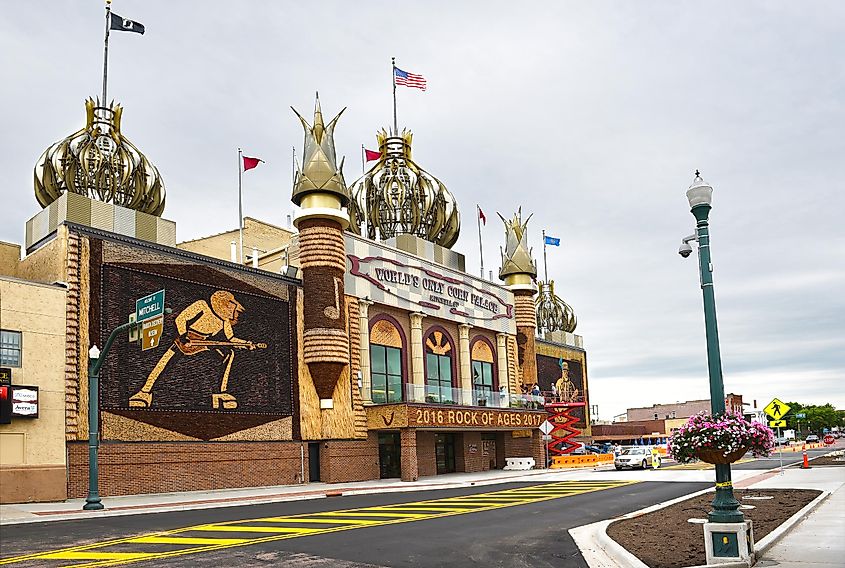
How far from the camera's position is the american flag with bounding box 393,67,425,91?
157ft

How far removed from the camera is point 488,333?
5266 centimetres

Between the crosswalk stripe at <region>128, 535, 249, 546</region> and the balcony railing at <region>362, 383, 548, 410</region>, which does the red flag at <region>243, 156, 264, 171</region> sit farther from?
the crosswalk stripe at <region>128, 535, 249, 546</region>

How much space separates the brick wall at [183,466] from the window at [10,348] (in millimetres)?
3622

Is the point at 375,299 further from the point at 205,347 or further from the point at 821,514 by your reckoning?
the point at 821,514

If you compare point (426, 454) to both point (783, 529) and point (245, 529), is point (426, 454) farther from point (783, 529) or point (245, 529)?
point (783, 529)

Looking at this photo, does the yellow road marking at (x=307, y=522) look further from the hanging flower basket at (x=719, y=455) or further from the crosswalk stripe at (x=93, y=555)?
the hanging flower basket at (x=719, y=455)

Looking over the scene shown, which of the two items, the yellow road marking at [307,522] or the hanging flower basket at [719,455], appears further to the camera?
the yellow road marking at [307,522]

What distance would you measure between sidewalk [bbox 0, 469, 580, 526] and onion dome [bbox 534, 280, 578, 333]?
32475 millimetres

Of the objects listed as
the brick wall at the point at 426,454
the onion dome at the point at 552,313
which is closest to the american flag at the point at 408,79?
the brick wall at the point at 426,454

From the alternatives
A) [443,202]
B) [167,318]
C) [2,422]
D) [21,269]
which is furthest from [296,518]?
[443,202]

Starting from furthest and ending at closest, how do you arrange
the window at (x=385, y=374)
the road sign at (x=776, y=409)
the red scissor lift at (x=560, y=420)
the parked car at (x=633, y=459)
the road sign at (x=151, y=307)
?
the red scissor lift at (x=560, y=420)
the parked car at (x=633, y=459)
the window at (x=385, y=374)
the road sign at (x=776, y=409)
the road sign at (x=151, y=307)

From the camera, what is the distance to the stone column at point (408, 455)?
39750 millimetres

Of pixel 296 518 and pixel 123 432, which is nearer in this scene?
pixel 296 518

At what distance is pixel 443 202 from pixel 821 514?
3402 centimetres
